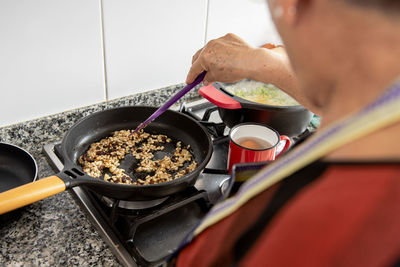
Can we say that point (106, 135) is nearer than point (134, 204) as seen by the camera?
No

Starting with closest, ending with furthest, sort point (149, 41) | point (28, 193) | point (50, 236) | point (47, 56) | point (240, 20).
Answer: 1. point (28, 193)
2. point (50, 236)
3. point (47, 56)
4. point (149, 41)
5. point (240, 20)

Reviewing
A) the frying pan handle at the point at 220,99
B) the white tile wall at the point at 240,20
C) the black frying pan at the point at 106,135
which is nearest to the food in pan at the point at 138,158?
the black frying pan at the point at 106,135

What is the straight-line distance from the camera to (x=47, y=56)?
0.89 metres

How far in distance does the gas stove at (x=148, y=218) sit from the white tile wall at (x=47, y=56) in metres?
0.17

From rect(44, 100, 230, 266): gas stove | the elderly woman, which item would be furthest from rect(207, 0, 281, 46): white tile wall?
the elderly woman

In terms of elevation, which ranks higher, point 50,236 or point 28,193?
point 28,193

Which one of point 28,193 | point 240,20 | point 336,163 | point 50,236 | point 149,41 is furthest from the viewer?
point 240,20

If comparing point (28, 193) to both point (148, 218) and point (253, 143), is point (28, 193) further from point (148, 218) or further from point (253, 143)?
point (253, 143)

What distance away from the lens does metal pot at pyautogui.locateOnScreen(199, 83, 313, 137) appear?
94 cm

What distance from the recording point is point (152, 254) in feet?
2.33

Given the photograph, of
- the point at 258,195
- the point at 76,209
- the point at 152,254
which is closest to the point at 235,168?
the point at 258,195

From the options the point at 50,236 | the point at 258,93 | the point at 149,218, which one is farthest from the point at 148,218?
the point at 258,93

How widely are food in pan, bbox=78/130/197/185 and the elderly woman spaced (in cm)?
52

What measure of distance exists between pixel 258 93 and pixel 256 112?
0.20 m
